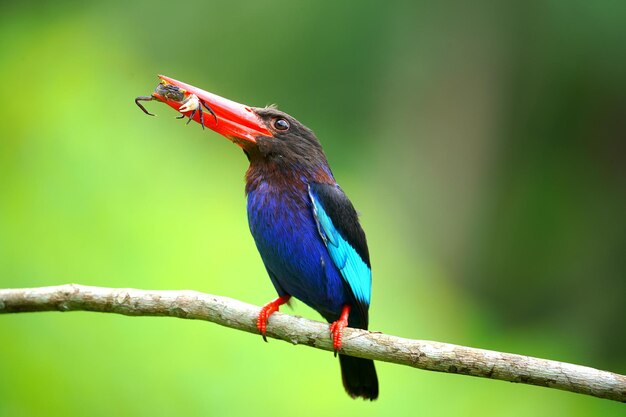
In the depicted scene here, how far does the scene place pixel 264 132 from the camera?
3.25m

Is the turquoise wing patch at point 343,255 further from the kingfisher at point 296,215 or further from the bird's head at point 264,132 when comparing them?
the bird's head at point 264,132

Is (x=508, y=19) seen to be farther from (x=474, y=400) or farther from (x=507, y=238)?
(x=474, y=400)

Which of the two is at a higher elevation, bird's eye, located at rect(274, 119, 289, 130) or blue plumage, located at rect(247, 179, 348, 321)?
bird's eye, located at rect(274, 119, 289, 130)

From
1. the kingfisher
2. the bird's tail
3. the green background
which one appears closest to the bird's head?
the kingfisher

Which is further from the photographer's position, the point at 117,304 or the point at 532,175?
the point at 532,175

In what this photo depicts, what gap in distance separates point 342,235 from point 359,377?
647 millimetres

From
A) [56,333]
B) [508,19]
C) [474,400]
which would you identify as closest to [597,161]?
[508,19]

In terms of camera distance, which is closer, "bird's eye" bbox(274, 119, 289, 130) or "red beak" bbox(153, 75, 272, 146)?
"red beak" bbox(153, 75, 272, 146)

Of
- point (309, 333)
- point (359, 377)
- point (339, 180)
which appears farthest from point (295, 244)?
point (339, 180)

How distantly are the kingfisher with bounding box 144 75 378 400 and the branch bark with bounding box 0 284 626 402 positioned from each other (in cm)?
13

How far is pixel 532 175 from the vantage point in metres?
6.31

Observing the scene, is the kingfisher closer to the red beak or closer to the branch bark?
the red beak

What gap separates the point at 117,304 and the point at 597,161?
444 cm

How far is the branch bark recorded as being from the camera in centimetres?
253
